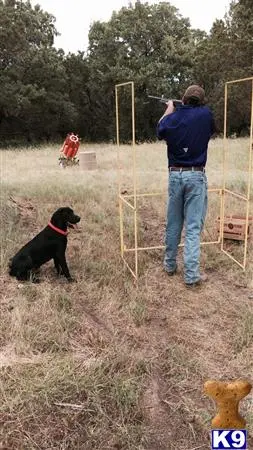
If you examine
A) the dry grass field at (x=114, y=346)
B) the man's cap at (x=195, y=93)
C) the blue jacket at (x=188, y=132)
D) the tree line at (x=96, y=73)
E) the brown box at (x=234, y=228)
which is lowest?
the dry grass field at (x=114, y=346)

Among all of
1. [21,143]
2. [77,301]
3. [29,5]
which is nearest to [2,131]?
[21,143]

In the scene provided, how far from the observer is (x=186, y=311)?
426cm

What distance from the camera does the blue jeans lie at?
4.53 meters

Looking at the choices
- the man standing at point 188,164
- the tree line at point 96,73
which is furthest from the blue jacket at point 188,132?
the tree line at point 96,73

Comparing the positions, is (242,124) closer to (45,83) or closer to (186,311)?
(45,83)

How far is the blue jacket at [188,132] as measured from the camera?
172 inches

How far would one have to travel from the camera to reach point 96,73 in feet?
95.1

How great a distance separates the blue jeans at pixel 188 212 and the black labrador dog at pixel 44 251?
105cm

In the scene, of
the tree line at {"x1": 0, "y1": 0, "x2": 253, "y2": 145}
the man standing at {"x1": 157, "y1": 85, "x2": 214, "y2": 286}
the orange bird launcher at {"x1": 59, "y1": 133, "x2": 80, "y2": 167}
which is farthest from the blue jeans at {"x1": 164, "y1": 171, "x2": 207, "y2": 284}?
the tree line at {"x1": 0, "y1": 0, "x2": 253, "y2": 145}

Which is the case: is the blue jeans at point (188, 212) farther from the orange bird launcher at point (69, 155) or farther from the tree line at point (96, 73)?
the tree line at point (96, 73)

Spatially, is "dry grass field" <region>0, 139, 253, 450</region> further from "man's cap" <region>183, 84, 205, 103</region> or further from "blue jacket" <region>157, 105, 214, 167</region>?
"man's cap" <region>183, 84, 205, 103</region>

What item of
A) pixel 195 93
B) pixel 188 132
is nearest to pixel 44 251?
pixel 188 132

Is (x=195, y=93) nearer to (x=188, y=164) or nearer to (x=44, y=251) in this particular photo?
(x=188, y=164)

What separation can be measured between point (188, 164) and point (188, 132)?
0.31 metres
